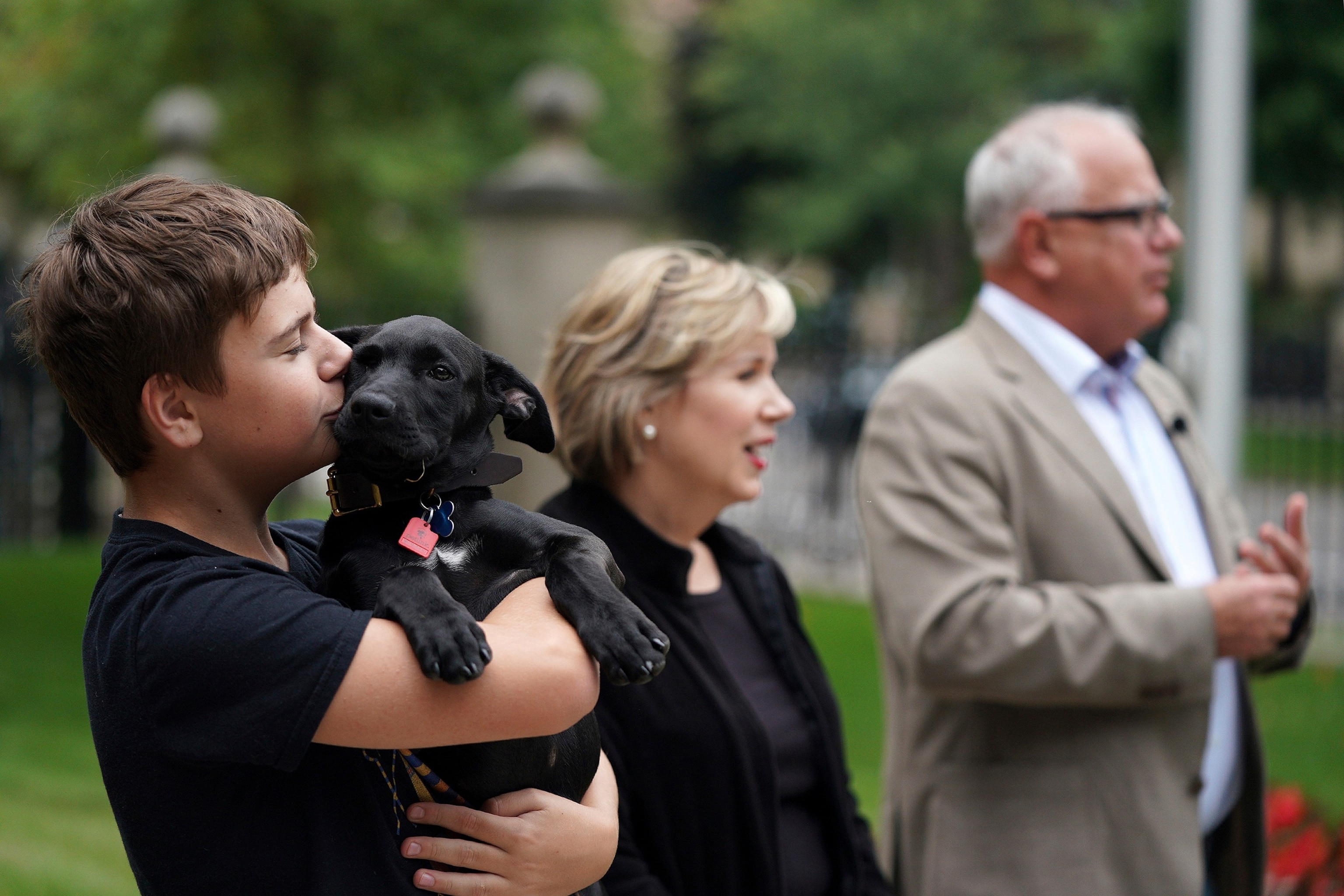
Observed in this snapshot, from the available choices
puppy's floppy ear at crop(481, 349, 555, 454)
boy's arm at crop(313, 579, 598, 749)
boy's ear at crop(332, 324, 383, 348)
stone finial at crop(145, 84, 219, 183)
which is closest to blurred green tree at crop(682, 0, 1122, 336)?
stone finial at crop(145, 84, 219, 183)

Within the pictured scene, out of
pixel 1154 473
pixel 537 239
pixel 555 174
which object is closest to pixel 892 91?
pixel 555 174

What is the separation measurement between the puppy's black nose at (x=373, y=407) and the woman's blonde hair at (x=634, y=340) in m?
1.16

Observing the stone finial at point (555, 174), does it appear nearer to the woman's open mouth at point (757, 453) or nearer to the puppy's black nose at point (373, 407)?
the woman's open mouth at point (757, 453)

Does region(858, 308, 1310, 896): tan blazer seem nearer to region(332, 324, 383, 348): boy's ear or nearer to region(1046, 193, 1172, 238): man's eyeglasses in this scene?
region(1046, 193, 1172, 238): man's eyeglasses

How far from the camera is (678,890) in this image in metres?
2.75

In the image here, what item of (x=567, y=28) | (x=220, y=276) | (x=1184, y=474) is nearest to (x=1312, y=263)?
(x=567, y=28)

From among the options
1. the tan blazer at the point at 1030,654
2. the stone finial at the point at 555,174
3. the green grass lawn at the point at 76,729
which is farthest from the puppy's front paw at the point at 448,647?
the stone finial at the point at 555,174

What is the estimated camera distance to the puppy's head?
1979 mm

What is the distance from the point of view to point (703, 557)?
10.8 ft

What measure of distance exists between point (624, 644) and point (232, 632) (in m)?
0.56

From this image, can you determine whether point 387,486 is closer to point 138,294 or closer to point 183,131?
point 138,294

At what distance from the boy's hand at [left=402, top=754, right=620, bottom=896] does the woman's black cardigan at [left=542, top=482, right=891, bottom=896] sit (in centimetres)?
56

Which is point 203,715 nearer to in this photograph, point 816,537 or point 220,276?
point 220,276

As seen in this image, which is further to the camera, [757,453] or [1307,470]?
[1307,470]
